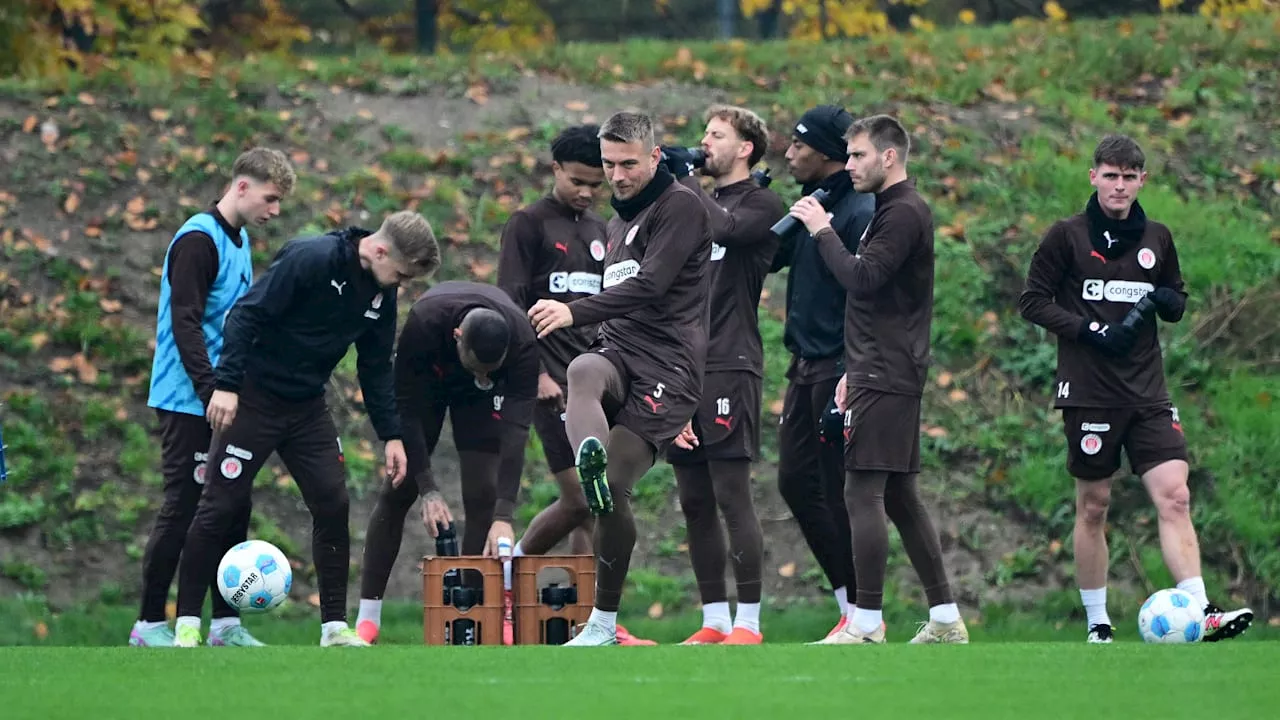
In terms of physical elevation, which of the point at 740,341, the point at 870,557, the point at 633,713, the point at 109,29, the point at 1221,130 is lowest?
the point at 633,713

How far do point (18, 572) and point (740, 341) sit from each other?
16.7 feet

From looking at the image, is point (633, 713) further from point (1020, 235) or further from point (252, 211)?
point (1020, 235)

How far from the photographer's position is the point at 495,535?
9.88 metres

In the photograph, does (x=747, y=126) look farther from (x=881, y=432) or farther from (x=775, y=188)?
(x=775, y=188)

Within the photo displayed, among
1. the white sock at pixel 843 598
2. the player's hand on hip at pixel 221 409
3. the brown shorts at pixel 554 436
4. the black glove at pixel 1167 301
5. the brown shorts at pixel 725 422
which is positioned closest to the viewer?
the player's hand on hip at pixel 221 409

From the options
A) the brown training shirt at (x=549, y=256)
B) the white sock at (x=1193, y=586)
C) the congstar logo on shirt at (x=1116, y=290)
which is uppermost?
the brown training shirt at (x=549, y=256)

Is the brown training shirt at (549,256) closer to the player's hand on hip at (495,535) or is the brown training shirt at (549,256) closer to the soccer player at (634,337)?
the player's hand on hip at (495,535)

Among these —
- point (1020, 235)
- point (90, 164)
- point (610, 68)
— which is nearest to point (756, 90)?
point (610, 68)

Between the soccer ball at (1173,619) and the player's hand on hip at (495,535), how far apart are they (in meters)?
3.06

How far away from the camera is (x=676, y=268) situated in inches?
339

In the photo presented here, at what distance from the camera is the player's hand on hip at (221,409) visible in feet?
29.1

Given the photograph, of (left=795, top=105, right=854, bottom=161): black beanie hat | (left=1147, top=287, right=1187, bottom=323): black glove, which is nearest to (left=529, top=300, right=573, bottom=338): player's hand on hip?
(left=795, top=105, right=854, bottom=161): black beanie hat

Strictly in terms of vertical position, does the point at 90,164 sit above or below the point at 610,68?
below

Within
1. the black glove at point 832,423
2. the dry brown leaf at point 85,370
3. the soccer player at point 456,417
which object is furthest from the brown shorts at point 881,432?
the dry brown leaf at point 85,370
